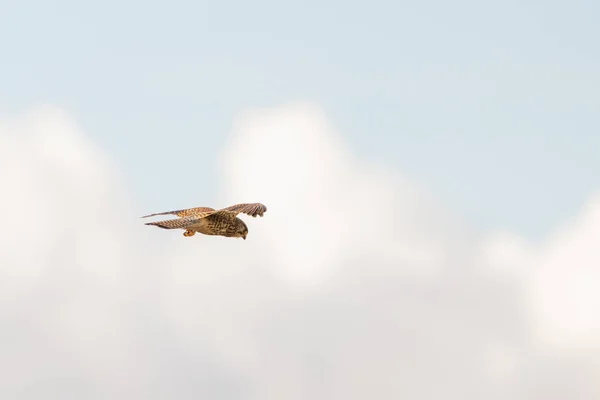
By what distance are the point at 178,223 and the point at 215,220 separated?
3.23 meters

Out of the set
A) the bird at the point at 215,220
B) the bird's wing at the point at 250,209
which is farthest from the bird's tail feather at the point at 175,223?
the bird's wing at the point at 250,209

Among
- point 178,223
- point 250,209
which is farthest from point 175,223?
point 250,209

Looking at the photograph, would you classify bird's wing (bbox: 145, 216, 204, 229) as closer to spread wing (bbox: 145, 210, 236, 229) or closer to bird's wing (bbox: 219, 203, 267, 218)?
spread wing (bbox: 145, 210, 236, 229)

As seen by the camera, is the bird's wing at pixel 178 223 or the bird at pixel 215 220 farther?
the bird at pixel 215 220

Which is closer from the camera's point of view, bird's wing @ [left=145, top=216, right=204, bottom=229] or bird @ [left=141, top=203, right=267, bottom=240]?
bird's wing @ [left=145, top=216, right=204, bottom=229]

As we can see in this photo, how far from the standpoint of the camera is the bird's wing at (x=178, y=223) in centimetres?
3655

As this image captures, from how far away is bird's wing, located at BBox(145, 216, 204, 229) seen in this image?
1439 inches

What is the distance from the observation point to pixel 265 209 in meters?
39.0

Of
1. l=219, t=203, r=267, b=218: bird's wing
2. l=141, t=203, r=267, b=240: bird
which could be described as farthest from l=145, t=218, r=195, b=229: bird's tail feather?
l=219, t=203, r=267, b=218: bird's wing

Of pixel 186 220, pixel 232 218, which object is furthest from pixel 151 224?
pixel 232 218

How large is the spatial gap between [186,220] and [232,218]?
10.7 feet

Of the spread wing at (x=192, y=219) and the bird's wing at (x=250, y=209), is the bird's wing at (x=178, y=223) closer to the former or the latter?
the spread wing at (x=192, y=219)

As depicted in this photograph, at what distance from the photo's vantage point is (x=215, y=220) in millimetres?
40781

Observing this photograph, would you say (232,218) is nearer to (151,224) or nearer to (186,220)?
(186,220)
